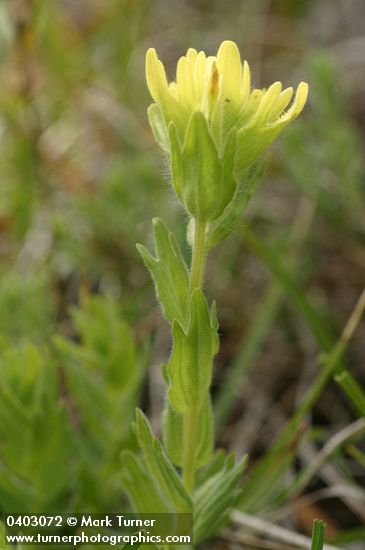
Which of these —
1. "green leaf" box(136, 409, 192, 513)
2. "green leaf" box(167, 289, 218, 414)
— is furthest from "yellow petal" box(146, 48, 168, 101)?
"green leaf" box(136, 409, 192, 513)

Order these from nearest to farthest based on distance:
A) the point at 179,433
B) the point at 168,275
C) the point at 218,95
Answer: the point at 218,95
the point at 168,275
the point at 179,433

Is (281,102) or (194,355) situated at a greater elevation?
(281,102)

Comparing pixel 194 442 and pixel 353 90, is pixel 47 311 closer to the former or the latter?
pixel 194 442

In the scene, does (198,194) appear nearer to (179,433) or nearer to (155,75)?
(155,75)

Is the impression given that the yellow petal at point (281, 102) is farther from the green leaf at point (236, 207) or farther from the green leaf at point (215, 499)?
the green leaf at point (215, 499)

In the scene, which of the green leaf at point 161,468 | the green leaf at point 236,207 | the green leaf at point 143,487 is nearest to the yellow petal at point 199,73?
the green leaf at point 236,207

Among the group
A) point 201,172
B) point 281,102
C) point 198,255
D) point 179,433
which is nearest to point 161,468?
point 179,433
